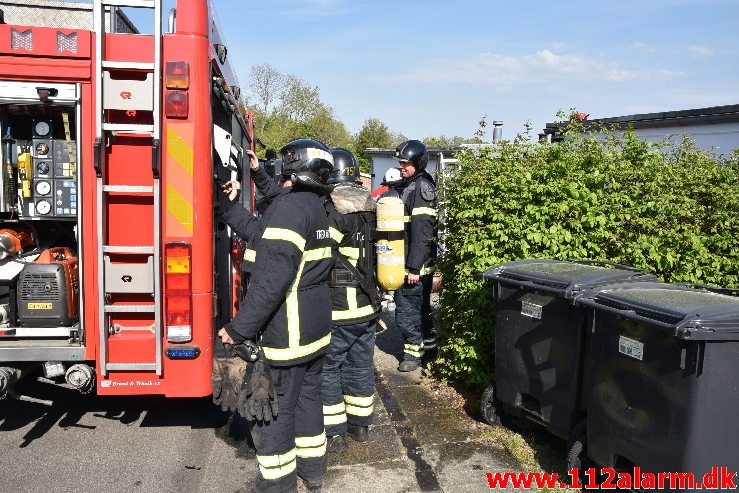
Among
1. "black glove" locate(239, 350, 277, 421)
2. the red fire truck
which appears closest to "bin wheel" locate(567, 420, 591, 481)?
"black glove" locate(239, 350, 277, 421)

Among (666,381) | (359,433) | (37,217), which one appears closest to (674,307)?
(666,381)

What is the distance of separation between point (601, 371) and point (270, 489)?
6.17 ft

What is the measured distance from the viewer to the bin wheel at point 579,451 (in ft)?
10.9

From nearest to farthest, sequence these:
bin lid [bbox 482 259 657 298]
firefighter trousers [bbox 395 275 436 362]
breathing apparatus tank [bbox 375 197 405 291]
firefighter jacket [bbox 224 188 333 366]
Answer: firefighter jacket [bbox 224 188 333 366] < bin lid [bbox 482 259 657 298] < breathing apparatus tank [bbox 375 197 405 291] < firefighter trousers [bbox 395 275 436 362]

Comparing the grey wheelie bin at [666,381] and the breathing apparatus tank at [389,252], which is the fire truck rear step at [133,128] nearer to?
the breathing apparatus tank at [389,252]

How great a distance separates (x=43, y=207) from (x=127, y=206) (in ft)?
2.66

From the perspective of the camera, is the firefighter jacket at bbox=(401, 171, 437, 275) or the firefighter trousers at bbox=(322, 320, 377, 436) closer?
the firefighter trousers at bbox=(322, 320, 377, 436)

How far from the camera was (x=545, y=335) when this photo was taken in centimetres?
363

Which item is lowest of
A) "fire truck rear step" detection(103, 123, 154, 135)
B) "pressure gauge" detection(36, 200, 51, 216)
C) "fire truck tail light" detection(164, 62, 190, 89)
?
"pressure gauge" detection(36, 200, 51, 216)

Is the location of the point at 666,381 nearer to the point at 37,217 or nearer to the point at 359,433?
the point at 359,433

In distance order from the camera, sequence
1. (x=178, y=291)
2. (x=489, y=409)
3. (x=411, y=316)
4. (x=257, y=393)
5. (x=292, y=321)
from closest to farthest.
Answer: (x=257, y=393) < (x=292, y=321) < (x=178, y=291) < (x=489, y=409) < (x=411, y=316)

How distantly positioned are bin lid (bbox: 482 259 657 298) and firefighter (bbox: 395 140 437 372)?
4.77 ft

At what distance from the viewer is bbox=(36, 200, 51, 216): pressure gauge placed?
390 centimetres

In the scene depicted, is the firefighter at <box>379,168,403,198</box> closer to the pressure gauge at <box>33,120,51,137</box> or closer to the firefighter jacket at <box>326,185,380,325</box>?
the firefighter jacket at <box>326,185,380,325</box>
